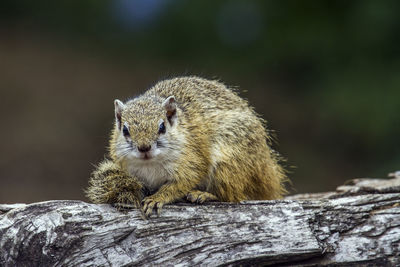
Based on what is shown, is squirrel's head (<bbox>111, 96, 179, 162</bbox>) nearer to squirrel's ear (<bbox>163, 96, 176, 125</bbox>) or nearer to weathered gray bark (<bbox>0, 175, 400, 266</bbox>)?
squirrel's ear (<bbox>163, 96, 176, 125</bbox>)

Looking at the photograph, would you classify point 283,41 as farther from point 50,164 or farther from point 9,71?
point 9,71

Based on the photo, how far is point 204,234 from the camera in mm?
4266

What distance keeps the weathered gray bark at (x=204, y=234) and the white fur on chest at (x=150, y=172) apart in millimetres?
301

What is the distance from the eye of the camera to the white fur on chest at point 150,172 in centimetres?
455

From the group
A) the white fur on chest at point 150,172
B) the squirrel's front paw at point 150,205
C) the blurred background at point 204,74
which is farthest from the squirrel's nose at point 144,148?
the blurred background at point 204,74

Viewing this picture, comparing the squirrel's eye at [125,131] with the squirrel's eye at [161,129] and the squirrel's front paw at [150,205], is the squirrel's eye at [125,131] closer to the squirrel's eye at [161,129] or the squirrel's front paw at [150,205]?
the squirrel's eye at [161,129]

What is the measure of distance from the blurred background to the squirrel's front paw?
418 cm

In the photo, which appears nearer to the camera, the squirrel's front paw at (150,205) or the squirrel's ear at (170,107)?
the squirrel's front paw at (150,205)

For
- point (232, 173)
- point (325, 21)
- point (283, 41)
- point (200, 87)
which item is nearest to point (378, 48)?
point (325, 21)

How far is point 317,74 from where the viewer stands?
10734 millimetres

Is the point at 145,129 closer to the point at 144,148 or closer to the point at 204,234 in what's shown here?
the point at 144,148

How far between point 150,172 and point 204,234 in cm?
71

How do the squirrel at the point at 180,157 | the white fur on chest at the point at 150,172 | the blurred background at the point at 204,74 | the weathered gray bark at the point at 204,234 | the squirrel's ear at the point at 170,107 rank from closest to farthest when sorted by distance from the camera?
the weathered gray bark at the point at 204,234 → the squirrel at the point at 180,157 → the white fur on chest at the point at 150,172 → the squirrel's ear at the point at 170,107 → the blurred background at the point at 204,74

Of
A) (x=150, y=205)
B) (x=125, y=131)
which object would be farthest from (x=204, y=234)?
(x=125, y=131)
